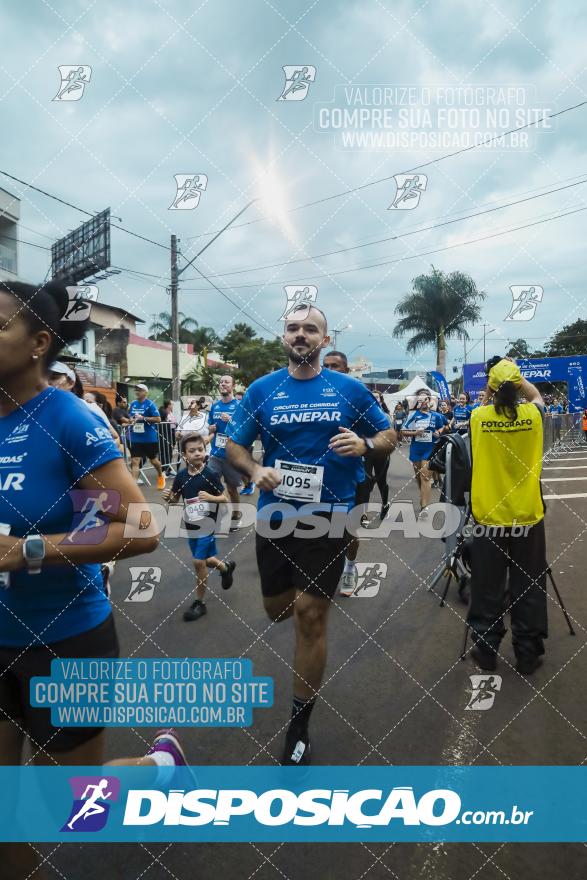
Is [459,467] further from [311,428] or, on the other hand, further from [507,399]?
[311,428]

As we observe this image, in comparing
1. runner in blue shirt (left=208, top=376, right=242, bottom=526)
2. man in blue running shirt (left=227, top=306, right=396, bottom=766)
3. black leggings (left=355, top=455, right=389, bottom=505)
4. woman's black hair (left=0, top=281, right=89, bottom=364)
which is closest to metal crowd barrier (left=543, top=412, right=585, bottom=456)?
black leggings (left=355, top=455, right=389, bottom=505)

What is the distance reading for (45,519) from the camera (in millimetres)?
1449

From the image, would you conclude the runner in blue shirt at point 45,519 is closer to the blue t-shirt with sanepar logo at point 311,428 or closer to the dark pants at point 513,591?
the blue t-shirt with sanepar logo at point 311,428

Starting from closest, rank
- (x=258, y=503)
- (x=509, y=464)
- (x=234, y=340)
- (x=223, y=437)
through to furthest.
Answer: (x=258, y=503), (x=509, y=464), (x=223, y=437), (x=234, y=340)

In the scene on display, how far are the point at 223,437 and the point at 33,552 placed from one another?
5.96 meters

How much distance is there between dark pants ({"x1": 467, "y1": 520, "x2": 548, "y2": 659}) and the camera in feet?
10.8

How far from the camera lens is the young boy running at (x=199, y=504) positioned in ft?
14.1

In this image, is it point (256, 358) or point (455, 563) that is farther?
point (256, 358)

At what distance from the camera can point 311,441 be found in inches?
101

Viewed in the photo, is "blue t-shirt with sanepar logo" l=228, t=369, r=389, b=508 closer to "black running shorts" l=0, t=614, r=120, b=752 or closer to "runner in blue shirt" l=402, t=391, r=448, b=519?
"black running shorts" l=0, t=614, r=120, b=752

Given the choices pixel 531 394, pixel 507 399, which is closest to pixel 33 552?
pixel 507 399

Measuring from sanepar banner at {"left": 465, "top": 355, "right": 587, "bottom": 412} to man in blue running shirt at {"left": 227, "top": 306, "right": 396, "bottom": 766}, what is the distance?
13.4 meters

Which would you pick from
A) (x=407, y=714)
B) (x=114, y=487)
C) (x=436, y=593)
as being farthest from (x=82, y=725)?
(x=436, y=593)

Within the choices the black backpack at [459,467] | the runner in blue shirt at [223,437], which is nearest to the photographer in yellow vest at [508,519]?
the black backpack at [459,467]
